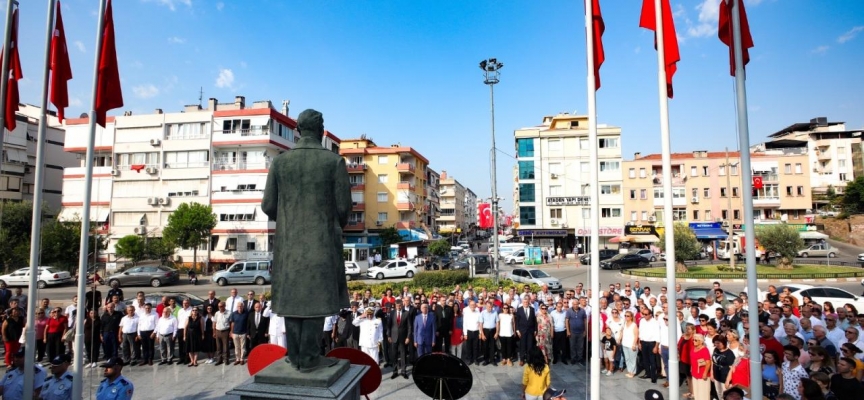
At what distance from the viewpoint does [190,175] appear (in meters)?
37.5

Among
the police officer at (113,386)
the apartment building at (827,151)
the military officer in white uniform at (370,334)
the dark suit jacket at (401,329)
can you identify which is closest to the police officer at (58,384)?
the police officer at (113,386)

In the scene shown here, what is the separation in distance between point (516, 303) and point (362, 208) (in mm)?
38317

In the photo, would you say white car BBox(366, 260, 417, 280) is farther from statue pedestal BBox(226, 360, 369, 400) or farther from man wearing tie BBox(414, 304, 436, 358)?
statue pedestal BBox(226, 360, 369, 400)

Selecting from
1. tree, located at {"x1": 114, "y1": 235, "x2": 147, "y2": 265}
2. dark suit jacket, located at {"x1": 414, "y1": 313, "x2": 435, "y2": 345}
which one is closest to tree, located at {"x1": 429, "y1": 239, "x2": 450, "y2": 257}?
tree, located at {"x1": 114, "y1": 235, "x2": 147, "y2": 265}

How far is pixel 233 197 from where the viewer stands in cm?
3719

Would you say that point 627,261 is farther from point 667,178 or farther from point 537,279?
point 667,178

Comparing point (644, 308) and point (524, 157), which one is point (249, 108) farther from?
point (644, 308)

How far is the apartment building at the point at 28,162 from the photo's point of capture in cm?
3953

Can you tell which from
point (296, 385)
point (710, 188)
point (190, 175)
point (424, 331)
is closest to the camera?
point (296, 385)

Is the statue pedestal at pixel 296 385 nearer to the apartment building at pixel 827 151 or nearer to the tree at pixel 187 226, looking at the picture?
the tree at pixel 187 226

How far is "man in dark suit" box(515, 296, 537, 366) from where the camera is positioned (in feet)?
34.6

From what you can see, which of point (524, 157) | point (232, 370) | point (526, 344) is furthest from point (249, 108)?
point (526, 344)

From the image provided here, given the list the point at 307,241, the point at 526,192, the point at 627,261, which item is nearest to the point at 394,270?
the point at 627,261

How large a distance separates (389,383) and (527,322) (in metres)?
3.59
